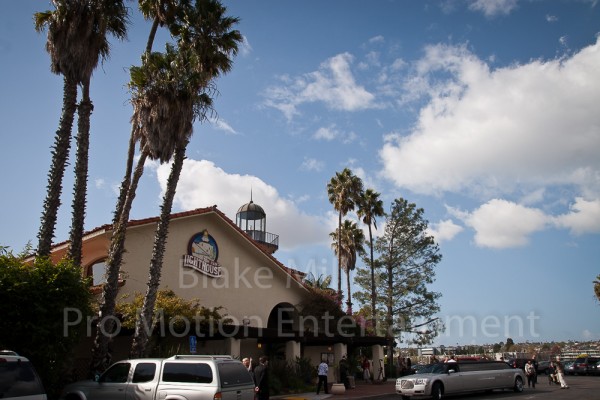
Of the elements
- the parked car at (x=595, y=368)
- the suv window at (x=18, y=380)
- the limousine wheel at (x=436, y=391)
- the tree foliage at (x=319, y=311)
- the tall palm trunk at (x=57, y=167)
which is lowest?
the parked car at (x=595, y=368)

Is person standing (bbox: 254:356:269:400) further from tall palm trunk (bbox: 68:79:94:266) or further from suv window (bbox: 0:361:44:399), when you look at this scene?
Answer: suv window (bbox: 0:361:44:399)

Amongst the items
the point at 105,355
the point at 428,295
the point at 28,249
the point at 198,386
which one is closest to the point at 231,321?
the point at 105,355

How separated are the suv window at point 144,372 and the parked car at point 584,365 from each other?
3654 centimetres

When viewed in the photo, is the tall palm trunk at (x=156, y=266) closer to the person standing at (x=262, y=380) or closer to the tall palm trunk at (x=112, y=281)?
the tall palm trunk at (x=112, y=281)

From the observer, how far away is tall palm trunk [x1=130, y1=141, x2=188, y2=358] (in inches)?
652

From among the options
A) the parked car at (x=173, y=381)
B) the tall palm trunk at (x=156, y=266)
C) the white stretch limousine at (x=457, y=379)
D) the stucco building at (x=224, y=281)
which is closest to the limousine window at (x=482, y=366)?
the white stretch limousine at (x=457, y=379)

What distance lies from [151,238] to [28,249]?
25.0ft

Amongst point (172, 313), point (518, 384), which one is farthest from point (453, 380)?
point (172, 313)

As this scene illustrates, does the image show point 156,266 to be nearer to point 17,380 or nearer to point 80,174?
point 80,174

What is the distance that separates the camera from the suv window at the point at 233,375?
11.0 metres

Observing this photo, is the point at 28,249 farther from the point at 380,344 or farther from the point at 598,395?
the point at 380,344

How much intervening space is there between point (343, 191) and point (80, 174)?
2868cm

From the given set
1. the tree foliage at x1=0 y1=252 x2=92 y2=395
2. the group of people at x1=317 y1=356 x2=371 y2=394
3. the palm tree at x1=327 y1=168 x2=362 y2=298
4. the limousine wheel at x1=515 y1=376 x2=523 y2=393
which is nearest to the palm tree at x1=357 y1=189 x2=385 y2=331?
the palm tree at x1=327 y1=168 x2=362 y2=298

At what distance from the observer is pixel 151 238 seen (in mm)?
22500
